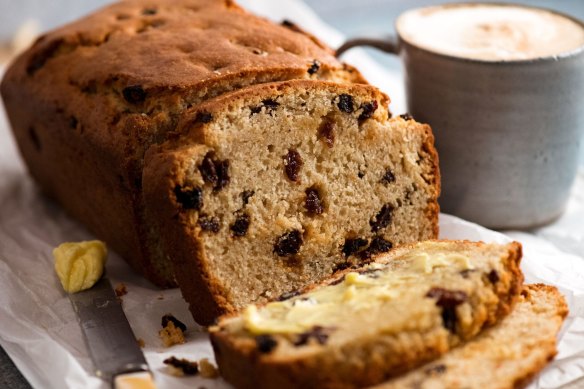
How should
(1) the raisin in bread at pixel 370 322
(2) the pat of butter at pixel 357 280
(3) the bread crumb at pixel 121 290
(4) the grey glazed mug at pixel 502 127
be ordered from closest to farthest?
(1) the raisin in bread at pixel 370 322
(2) the pat of butter at pixel 357 280
(3) the bread crumb at pixel 121 290
(4) the grey glazed mug at pixel 502 127

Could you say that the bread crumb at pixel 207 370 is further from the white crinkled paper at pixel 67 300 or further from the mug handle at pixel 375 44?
the mug handle at pixel 375 44

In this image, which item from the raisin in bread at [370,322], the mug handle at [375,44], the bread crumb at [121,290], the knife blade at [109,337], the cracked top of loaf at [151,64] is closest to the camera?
the raisin in bread at [370,322]

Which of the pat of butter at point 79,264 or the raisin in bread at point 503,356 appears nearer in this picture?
the raisin in bread at point 503,356

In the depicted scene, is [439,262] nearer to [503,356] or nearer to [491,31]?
[503,356]

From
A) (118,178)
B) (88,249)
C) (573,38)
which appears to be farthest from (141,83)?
(573,38)

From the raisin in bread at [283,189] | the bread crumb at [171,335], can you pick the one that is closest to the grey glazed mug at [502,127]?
the raisin in bread at [283,189]

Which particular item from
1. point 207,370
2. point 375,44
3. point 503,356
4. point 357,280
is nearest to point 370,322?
point 357,280

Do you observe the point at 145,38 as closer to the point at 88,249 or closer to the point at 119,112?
the point at 119,112

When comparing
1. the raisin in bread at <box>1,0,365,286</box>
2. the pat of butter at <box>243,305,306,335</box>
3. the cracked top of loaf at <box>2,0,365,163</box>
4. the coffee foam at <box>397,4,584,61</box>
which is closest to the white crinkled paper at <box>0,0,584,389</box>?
the raisin in bread at <box>1,0,365,286</box>

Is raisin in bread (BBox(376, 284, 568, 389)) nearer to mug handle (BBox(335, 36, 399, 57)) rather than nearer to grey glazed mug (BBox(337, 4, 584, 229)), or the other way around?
grey glazed mug (BBox(337, 4, 584, 229))
